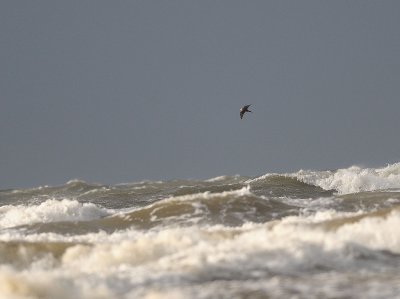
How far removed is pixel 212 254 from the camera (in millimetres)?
8258

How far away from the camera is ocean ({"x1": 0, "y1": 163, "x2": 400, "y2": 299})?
22.7 feet

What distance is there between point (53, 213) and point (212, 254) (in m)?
10.1

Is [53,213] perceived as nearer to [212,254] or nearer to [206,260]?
[212,254]

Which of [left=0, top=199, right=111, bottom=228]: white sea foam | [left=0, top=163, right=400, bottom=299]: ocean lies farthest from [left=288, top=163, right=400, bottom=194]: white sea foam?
[left=0, top=163, right=400, bottom=299]: ocean

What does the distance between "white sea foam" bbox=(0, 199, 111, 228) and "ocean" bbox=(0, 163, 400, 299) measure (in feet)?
6.88

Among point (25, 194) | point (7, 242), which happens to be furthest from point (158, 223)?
point (25, 194)

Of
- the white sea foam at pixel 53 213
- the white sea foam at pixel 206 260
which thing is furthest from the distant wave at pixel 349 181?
the white sea foam at pixel 206 260

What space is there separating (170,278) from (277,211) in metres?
7.79

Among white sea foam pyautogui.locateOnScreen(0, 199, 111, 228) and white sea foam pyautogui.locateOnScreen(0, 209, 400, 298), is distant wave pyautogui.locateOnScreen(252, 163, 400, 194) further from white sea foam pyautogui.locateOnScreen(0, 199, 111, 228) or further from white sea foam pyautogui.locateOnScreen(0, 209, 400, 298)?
white sea foam pyautogui.locateOnScreen(0, 209, 400, 298)

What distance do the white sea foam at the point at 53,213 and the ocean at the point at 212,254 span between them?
2.10 m

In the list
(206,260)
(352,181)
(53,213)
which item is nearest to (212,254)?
(206,260)

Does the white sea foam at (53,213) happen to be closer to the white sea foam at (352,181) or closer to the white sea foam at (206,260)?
the white sea foam at (206,260)

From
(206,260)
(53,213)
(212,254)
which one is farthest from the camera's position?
(53,213)

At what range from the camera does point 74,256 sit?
9.73 m
